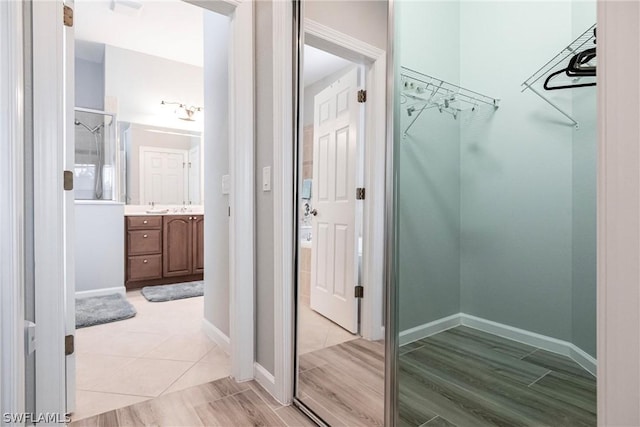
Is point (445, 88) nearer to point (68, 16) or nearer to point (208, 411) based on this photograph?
point (68, 16)

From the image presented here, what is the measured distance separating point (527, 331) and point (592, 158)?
0.56 m

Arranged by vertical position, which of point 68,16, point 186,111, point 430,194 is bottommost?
point 430,194

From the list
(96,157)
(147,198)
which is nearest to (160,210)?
(147,198)

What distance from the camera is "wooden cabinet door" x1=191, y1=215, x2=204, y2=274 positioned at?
14.4 feet

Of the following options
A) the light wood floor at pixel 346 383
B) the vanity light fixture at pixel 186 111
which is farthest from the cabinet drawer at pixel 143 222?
the light wood floor at pixel 346 383

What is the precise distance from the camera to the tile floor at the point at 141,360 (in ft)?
5.64

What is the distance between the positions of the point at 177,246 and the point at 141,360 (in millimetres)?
2304

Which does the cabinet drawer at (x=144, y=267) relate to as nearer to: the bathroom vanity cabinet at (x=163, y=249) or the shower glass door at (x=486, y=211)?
the bathroom vanity cabinet at (x=163, y=249)

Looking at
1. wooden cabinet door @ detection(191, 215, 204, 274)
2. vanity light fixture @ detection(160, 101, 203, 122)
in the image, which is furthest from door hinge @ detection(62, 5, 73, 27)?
vanity light fixture @ detection(160, 101, 203, 122)

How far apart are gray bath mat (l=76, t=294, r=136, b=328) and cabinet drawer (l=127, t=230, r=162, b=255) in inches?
22.2

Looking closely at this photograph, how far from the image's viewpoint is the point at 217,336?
2.38 m

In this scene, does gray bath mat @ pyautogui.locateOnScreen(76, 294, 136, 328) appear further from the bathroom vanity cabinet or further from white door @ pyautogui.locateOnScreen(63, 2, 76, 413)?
white door @ pyautogui.locateOnScreen(63, 2, 76, 413)

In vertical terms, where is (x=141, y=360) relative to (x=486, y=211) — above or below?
below

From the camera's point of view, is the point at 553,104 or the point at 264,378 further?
the point at 264,378
